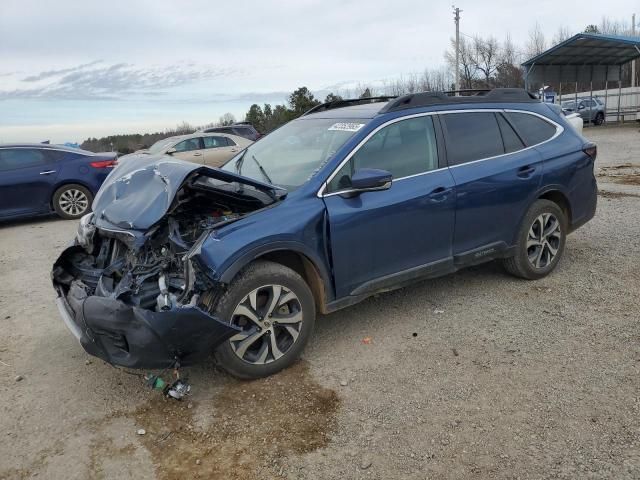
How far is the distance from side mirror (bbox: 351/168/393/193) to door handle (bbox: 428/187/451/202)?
0.51m

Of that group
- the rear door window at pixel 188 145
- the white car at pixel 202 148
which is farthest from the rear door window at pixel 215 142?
the rear door window at pixel 188 145

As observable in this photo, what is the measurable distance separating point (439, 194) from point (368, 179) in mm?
793

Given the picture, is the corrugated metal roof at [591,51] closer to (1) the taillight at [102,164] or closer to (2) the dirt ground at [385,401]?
(1) the taillight at [102,164]

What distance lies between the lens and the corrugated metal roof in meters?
24.7

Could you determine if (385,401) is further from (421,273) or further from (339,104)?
(339,104)

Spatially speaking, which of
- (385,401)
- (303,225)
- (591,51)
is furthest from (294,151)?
(591,51)

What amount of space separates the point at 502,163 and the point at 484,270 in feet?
4.21

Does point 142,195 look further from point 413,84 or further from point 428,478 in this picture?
point 413,84

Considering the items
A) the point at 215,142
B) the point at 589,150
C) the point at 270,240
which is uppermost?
the point at 215,142

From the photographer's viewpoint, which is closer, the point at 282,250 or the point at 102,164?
the point at 282,250

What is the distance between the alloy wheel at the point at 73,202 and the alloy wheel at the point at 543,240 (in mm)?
8447

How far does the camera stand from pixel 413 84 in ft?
167

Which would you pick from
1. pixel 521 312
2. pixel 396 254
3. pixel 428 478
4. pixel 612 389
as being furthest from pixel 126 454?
pixel 521 312

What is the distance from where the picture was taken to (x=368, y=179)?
388 centimetres
